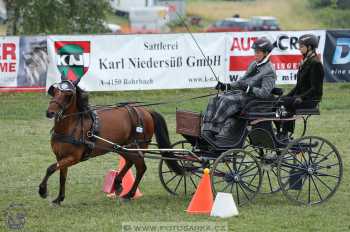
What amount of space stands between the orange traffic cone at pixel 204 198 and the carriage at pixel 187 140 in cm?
24

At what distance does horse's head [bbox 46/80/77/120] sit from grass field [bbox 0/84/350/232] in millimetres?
1020

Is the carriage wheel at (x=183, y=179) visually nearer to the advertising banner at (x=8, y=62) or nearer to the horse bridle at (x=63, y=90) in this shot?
the horse bridle at (x=63, y=90)

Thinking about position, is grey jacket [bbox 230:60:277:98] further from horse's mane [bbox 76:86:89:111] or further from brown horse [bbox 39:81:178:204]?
horse's mane [bbox 76:86:89:111]

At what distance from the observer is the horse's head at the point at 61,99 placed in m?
8.96

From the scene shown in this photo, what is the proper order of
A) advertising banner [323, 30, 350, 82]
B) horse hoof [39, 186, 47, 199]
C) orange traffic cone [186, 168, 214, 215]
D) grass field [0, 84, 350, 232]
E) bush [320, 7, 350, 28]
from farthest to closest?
bush [320, 7, 350, 28]
advertising banner [323, 30, 350, 82]
horse hoof [39, 186, 47, 199]
orange traffic cone [186, 168, 214, 215]
grass field [0, 84, 350, 232]

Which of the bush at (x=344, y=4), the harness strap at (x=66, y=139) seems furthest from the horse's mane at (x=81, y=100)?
the bush at (x=344, y=4)

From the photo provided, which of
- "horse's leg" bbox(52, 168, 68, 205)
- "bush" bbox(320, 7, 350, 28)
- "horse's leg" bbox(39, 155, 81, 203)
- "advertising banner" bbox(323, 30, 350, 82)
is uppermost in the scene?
"horse's leg" bbox(39, 155, 81, 203)

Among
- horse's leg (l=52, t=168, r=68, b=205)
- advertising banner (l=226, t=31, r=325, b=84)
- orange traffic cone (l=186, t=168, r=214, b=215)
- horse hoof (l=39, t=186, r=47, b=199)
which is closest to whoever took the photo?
orange traffic cone (l=186, t=168, r=214, b=215)

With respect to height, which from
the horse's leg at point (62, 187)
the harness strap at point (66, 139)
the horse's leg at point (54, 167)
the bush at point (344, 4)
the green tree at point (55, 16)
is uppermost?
the harness strap at point (66, 139)

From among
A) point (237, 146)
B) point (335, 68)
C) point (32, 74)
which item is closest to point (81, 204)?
point (237, 146)

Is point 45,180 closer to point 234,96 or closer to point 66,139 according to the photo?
point 66,139

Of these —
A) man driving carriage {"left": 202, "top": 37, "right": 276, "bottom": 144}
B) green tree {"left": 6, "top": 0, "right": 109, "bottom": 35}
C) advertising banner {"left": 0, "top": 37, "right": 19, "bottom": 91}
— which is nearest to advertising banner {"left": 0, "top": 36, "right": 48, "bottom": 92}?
advertising banner {"left": 0, "top": 37, "right": 19, "bottom": 91}

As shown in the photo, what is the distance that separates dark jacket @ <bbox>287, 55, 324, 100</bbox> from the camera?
9.60m

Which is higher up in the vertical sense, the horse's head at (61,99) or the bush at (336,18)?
the horse's head at (61,99)
